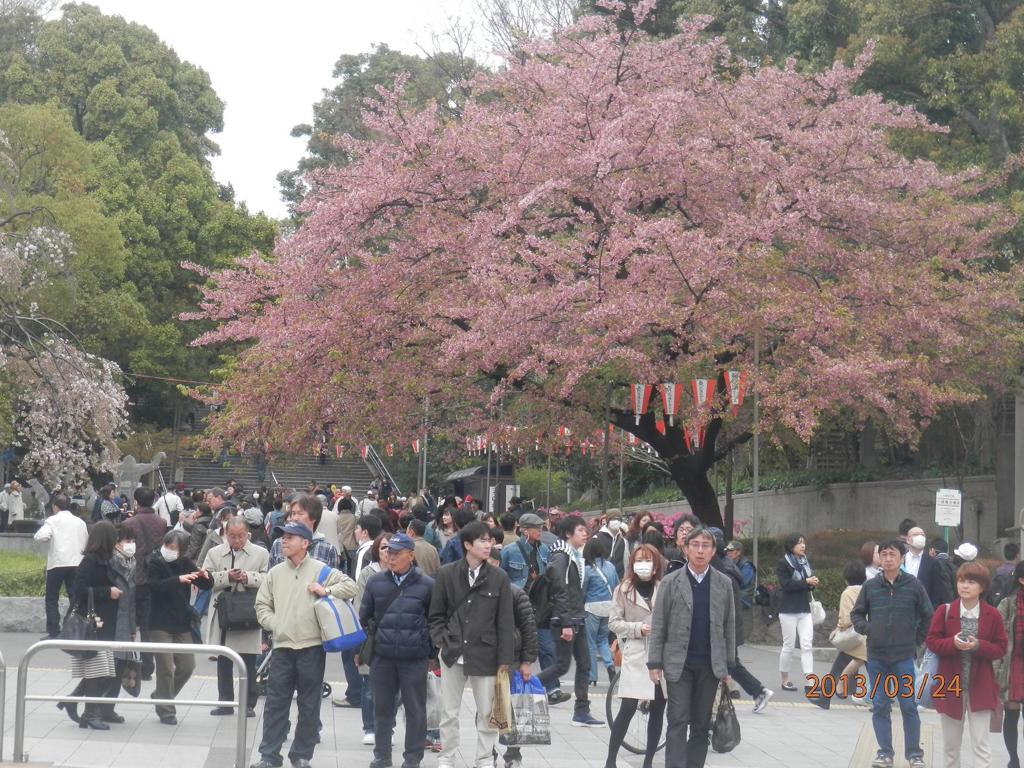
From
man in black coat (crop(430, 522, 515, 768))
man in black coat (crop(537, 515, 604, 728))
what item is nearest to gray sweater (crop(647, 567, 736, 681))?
man in black coat (crop(430, 522, 515, 768))

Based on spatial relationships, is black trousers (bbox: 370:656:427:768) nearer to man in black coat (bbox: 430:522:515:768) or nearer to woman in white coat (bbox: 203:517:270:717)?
man in black coat (bbox: 430:522:515:768)

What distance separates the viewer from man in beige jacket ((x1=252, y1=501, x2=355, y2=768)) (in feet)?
31.1

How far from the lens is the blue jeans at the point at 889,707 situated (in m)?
10.4

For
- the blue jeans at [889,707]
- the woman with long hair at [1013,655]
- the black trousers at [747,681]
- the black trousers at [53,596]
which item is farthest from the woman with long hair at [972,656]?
the black trousers at [53,596]

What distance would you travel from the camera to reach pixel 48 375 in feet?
81.1

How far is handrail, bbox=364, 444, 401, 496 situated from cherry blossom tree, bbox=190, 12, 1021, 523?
25888 mm

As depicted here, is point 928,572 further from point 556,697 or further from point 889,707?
point 556,697

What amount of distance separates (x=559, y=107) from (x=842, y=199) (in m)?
4.58

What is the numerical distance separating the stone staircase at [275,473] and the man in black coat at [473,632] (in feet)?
135

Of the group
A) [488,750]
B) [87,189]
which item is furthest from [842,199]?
[87,189]

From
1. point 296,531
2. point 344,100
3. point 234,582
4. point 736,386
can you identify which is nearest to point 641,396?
point 736,386

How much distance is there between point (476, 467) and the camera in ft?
142

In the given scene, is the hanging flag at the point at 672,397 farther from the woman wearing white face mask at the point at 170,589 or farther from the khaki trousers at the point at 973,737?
the khaki trousers at the point at 973,737

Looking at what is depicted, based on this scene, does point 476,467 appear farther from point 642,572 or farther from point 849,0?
point 642,572
